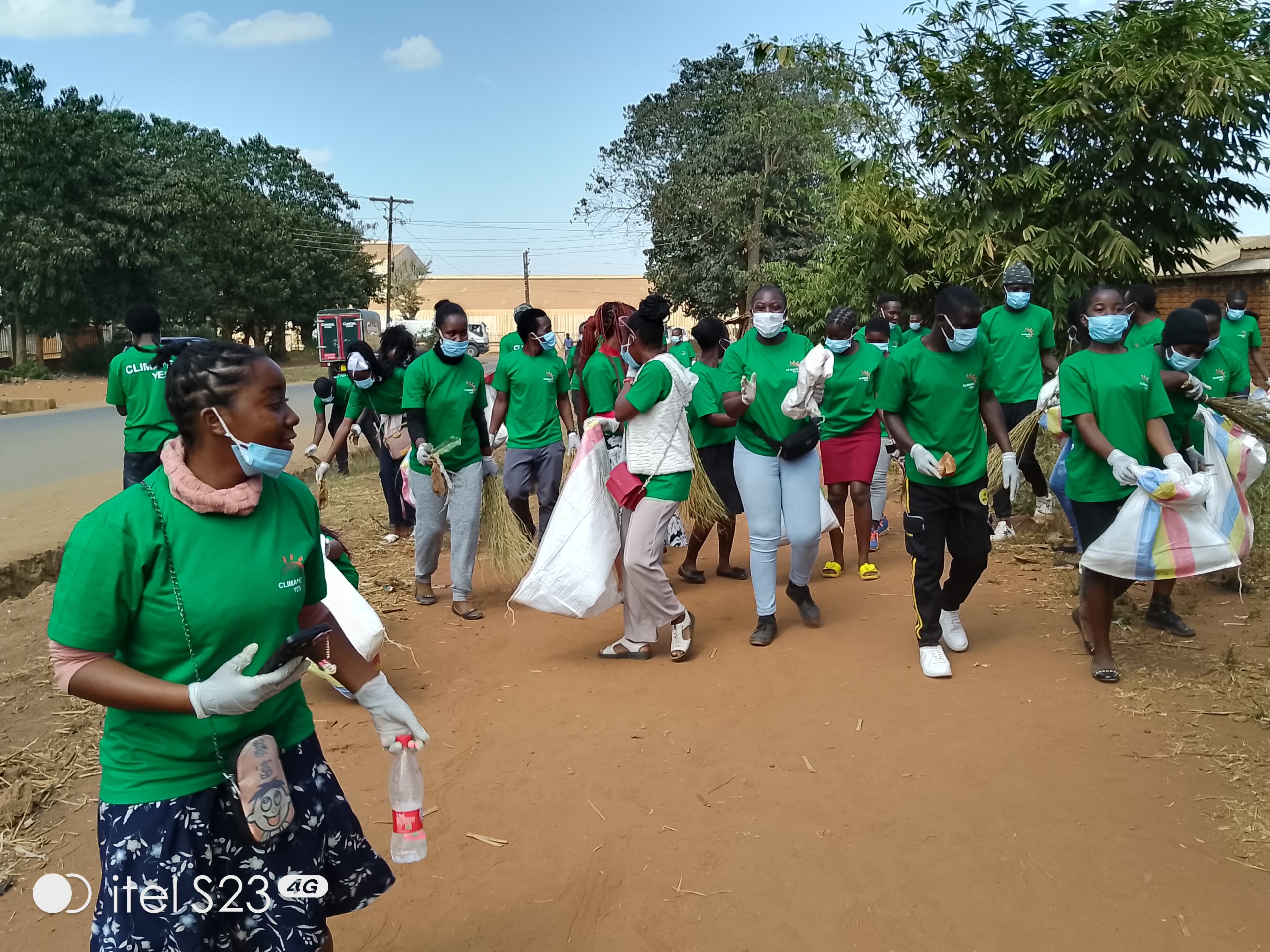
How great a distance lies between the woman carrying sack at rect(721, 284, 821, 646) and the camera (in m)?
5.73

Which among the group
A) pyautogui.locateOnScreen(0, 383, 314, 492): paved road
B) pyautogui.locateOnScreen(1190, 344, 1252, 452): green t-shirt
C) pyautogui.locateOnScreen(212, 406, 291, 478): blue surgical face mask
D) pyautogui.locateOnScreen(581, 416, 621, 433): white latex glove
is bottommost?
pyautogui.locateOnScreen(0, 383, 314, 492): paved road

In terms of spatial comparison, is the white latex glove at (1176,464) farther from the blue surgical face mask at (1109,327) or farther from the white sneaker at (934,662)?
the white sneaker at (934,662)

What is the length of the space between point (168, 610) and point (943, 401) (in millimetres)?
4062

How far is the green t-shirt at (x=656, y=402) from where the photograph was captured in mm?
5539

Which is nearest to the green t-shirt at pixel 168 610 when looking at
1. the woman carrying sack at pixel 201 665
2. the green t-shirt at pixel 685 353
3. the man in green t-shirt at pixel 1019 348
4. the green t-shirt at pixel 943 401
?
the woman carrying sack at pixel 201 665

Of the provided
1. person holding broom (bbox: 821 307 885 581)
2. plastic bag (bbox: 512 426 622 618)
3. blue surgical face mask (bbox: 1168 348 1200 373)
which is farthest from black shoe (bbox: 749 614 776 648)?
blue surgical face mask (bbox: 1168 348 1200 373)

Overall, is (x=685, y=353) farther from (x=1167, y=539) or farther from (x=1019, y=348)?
(x=1167, y=539)

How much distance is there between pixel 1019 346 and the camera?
7867 mm

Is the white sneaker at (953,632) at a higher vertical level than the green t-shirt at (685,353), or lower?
lower

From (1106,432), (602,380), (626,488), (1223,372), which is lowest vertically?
(626,488)

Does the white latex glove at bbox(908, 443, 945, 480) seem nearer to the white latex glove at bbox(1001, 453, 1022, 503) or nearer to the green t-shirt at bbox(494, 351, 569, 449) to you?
the white latex glove at bbox(1001, 453, 1022, 503)

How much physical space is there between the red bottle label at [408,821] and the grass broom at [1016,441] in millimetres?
5894

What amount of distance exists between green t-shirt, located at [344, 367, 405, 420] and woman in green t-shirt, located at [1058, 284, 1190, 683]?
5.43 metres

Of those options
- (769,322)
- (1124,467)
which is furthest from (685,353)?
(1124,467)
